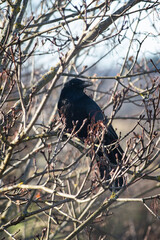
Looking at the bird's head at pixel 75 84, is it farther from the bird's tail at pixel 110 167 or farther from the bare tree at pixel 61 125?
the bird's tail at pixel 110 167

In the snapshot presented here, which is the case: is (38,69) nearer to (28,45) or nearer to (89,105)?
(28,45)

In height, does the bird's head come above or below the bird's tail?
above

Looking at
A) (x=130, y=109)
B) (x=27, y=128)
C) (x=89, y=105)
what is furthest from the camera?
(x=130, y=109)

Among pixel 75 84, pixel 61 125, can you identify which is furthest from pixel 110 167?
pixel 75 84

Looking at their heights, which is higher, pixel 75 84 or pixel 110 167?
pixel 75 84

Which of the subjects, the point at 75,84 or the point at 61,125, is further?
the point at 75,84

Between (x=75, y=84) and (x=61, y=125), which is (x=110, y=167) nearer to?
(x=61, y=125)

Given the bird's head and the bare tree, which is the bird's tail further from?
the bird's head

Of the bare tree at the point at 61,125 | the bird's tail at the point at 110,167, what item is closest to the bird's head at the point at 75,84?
the bare tree at the point at 61,125

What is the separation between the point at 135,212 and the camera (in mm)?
13102

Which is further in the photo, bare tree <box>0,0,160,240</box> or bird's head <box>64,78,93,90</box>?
bird's head <box>64,78,93,90</box>

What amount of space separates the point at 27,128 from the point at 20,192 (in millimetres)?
1280

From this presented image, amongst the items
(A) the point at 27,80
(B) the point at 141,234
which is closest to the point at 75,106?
(A) the point at 27,80

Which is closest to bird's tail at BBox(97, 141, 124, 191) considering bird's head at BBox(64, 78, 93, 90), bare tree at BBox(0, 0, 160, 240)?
bare tree at BBox(0, 0, 160, 240)
